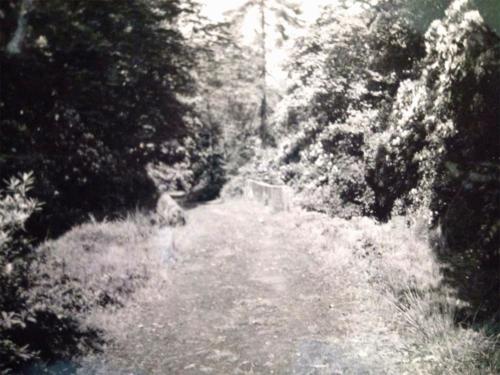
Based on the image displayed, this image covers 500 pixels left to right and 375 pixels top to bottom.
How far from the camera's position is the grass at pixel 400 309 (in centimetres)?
502

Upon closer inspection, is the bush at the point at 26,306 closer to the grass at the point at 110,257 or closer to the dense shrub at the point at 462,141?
the grass at the point at 110,257

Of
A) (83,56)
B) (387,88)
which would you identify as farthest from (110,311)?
(387,88)

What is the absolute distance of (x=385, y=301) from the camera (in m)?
7.13

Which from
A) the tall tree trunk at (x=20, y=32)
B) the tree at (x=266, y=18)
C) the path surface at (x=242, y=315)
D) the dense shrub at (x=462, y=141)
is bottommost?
the path surface at (x=242, y=315)

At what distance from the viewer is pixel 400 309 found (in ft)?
21.8

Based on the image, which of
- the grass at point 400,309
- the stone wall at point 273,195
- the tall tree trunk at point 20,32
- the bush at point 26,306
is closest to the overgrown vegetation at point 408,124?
the grass at point 400,309

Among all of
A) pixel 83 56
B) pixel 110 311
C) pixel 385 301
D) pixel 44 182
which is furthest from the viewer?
pixel 83 56

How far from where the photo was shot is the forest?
620cm

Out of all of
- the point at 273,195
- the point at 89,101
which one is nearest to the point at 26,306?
the point at 89,101

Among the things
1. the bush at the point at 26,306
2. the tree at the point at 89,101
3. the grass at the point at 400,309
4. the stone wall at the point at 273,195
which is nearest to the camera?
the grass at the point at 400,309

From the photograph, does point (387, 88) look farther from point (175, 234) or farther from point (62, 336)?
point (62, 336)

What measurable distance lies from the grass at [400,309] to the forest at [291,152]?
0.04 m

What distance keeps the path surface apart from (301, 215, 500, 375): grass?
13.3 inches

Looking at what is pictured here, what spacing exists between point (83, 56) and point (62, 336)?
966 centimetres
